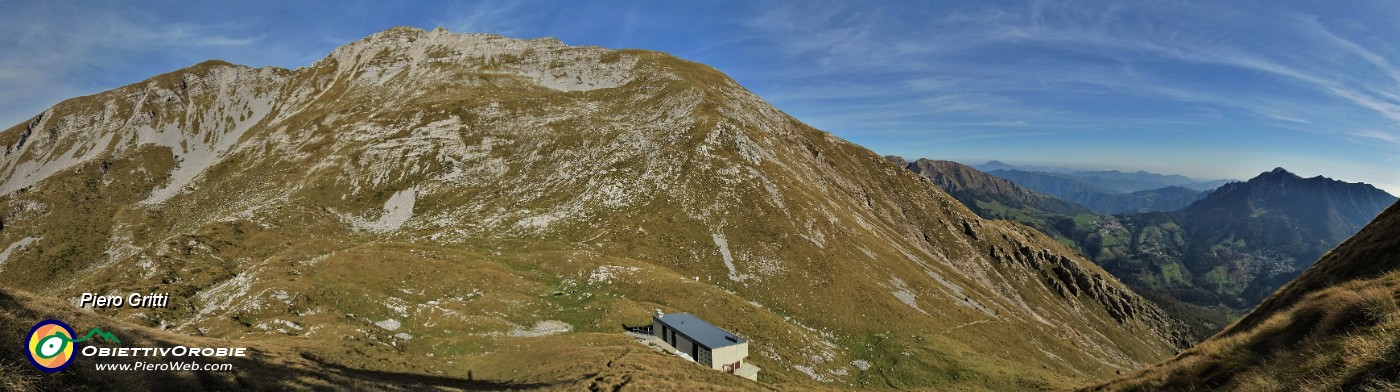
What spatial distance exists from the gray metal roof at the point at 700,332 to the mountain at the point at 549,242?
584cm

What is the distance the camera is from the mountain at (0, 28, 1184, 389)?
1982 inches

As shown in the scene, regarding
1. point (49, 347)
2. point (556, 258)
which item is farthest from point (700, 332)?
point (49, 347)

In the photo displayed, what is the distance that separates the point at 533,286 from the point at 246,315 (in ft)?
95.3

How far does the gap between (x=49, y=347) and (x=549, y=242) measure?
2790 inches

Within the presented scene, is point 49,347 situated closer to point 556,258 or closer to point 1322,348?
point 1322,348

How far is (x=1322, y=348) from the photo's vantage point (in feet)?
47.5

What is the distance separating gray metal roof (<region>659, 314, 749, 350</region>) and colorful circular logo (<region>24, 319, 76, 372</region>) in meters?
38.9

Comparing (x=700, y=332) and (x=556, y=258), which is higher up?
(x=556, y=258)

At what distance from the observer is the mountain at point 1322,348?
41.0ft

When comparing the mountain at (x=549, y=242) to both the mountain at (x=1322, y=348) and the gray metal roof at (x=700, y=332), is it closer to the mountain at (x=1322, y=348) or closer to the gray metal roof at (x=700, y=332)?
the gray metal roof at (x=700, y=332)

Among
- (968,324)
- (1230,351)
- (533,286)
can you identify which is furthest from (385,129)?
(1230,351)

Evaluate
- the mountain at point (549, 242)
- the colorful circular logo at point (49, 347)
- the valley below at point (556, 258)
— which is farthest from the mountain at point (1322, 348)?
the colorful circular logo at point (49, 347)

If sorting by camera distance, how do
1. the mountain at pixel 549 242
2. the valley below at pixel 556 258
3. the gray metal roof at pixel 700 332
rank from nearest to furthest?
the valley below at pixel 556 258 → the gray metal roof at pixel 700 332 → the mountain at pixel 549 242

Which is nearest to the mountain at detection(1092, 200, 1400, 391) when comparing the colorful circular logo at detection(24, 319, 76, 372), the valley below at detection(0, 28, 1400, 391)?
the valley below at detection(0, 28, 1400, 391)
